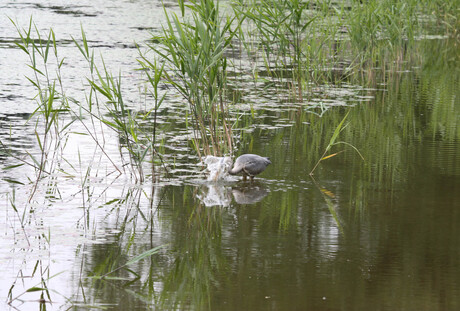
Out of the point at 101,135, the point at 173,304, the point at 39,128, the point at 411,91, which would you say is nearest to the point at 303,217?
the point at 173,304

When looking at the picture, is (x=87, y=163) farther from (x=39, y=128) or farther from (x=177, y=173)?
(x=39, y=128)

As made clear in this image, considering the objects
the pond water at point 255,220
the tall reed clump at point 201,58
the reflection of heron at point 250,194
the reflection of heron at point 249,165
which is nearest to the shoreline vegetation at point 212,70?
the tall reed clump at point 201,58

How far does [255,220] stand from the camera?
4.39 meters

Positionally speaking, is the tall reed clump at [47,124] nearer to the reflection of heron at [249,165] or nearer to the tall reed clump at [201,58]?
the tall reed clump at [201,58]

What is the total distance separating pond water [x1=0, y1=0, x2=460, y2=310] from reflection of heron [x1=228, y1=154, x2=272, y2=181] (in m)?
0.10

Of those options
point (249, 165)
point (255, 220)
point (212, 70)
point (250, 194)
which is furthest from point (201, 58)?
point (255, 220)

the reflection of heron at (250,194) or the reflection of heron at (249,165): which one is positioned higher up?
the reflection of heron at (249,165)

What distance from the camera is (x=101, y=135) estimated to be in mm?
6363

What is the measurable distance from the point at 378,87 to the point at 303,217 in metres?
4.70

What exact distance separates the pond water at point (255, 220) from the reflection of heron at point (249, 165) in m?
0.10

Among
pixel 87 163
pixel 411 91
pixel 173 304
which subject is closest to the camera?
pixel 173 304

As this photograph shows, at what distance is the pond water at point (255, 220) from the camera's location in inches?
130

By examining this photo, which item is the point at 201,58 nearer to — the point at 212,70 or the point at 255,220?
the point at 212,70

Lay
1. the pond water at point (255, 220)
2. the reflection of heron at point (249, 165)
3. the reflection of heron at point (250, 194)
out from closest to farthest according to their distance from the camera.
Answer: the pond water at point (255, 220) < the reflection of heron at point (250, 194) < the reflection of heron at point (249, 165)
